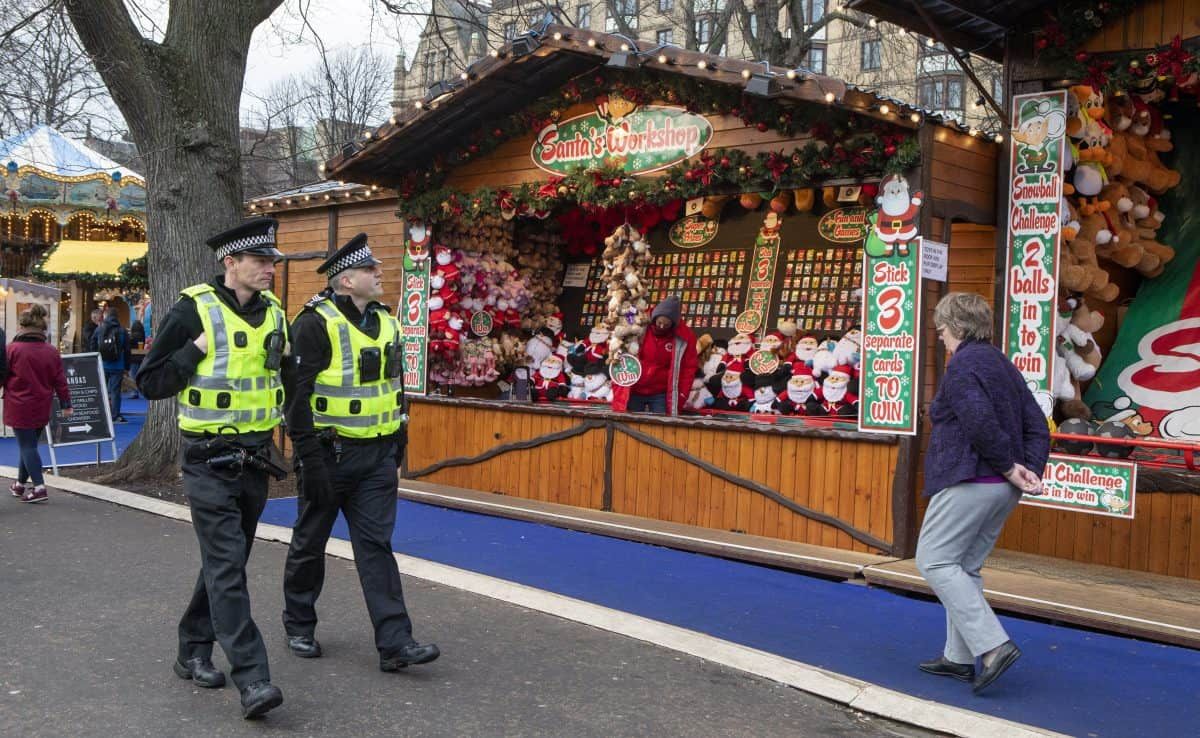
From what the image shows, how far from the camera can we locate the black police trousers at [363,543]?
494 cm

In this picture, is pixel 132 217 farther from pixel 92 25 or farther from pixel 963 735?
pixel 963 735

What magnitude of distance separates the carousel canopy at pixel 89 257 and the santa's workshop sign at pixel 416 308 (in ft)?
43.9

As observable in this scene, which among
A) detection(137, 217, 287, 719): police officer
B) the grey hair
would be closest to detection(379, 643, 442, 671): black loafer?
detection(137, 217, 287, 719): police officer

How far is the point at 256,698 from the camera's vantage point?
13.9 feet

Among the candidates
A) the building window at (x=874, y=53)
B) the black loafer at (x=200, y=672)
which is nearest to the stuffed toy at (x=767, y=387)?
the black loafer at (x=200, y=672)

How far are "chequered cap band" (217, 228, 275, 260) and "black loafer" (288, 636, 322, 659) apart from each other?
1826mm

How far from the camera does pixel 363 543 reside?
16.5 ft

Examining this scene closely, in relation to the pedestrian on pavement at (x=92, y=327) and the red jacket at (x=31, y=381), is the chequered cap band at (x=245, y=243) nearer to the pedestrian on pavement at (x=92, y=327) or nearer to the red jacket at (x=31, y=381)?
the red jacket at (x=31, y=381)

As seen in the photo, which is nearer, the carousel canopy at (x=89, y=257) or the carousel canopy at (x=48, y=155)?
the carousel canopy at (x=89, y=257)

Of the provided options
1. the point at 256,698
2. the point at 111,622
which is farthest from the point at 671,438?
the point at 256,698

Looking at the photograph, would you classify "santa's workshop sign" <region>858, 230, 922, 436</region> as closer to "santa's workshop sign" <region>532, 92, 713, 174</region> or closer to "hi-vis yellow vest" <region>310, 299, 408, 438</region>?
"santa's workshop sign" <region>532, 92, 713, 174</region>

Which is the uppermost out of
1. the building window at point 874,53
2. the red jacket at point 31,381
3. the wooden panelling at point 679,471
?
the building window at point 874,53

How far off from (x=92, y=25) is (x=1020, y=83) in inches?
315

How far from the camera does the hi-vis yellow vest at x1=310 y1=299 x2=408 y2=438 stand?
16.5 ft
